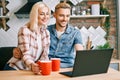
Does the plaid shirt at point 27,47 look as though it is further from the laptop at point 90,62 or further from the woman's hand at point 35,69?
the laptop at point 90,62

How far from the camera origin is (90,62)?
1918 mm

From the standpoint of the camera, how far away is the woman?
2203mm

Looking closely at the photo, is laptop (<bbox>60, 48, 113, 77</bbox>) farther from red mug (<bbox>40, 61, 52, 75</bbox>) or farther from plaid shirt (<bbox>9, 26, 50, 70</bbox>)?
plaid shirt (<bbox>9, 26, 50, 70</bbox>)

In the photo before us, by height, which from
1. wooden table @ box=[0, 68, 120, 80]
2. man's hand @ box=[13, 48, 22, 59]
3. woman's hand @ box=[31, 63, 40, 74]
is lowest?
wooden table @ box=[0, 68, 120, 80]

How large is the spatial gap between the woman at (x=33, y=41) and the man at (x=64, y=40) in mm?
299

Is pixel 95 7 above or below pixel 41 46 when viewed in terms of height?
above

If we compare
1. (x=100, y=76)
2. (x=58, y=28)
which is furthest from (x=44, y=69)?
→ (x=58, y=28)

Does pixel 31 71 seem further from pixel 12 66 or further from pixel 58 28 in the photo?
pixel 58 28

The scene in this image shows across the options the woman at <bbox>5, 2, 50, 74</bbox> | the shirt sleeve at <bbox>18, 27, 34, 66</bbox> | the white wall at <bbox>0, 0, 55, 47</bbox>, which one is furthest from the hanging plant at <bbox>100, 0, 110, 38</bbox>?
the shirt sleeve at <bbox>18, 27, 34, 66</bbox>

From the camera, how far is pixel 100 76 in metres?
1.92

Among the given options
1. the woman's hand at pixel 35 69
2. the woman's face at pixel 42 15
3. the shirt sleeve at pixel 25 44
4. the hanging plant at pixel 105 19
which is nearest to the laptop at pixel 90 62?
the woman's hand at pixel 35 69

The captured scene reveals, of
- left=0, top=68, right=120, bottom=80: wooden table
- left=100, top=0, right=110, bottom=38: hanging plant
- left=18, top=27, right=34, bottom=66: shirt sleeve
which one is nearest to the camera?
left=0, top=68, right=120, bottom=80: wooden table

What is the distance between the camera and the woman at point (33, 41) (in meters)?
2.20

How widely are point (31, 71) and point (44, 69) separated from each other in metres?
0.20
